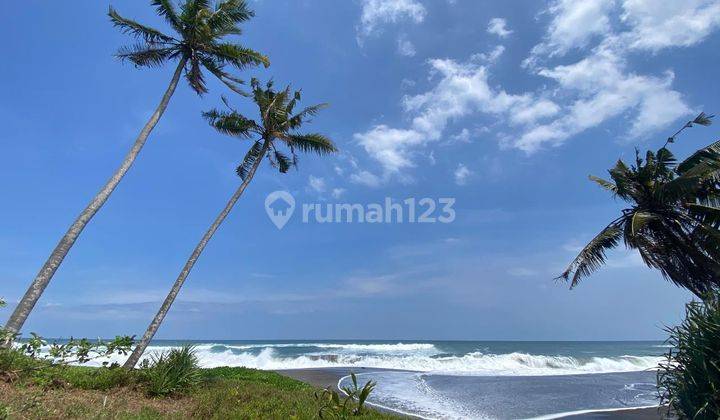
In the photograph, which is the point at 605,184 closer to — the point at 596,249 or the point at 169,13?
the point at 596,249

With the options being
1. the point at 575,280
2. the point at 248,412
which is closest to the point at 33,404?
the point at 248,412

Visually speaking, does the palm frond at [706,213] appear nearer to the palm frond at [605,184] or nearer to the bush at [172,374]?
the palm frond at [605,184]

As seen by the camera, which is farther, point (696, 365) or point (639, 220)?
point (639, 220)

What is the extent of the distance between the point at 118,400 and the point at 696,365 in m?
9.50

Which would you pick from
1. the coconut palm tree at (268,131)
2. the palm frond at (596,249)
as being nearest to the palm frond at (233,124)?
the coconut palm tree at (268,131)

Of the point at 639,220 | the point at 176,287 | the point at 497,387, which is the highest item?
the point at 639,220

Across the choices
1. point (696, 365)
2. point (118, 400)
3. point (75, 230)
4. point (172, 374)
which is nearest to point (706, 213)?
point (696, 365)

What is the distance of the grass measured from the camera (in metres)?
5.92

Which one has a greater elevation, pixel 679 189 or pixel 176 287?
pixel 679 189

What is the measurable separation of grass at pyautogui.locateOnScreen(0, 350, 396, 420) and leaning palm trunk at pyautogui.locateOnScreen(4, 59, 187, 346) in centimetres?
118

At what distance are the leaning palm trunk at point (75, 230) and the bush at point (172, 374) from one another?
109 inches

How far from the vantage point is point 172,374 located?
9.50m

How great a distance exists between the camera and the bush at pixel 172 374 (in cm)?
915

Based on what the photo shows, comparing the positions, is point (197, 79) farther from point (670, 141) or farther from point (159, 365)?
point (670, 141)
